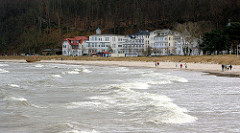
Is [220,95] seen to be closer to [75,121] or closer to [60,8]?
[75,121]

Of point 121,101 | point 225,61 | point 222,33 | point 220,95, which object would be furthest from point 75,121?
point 222,33

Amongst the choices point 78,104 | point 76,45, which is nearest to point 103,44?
point 76,45

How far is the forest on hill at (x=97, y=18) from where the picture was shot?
12975 cm

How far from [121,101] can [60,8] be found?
15037 cm

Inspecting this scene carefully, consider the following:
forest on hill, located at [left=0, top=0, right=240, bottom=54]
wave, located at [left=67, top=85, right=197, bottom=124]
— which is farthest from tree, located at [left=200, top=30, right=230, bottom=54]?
wave, located at [left=67, top=85, right=197, bottom=124]

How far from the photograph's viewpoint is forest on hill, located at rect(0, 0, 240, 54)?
12975 cm

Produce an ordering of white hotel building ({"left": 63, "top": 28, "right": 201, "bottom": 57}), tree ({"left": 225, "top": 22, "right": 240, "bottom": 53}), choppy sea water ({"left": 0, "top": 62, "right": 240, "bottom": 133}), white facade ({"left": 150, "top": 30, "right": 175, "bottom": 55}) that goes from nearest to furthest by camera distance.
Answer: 1. choppy sea water ({"left": 0, "top": 62, "right": 240, "bottom": 133})
2. tree ({"left": 225, "top": 22, "right": 240, "bottom": 53})
3. white facade ({"left": 150, "top": 30, "right": 175, "bottom": 55})
4. white hotel building ({"left": 63, "top": 28, "right": 201, "bottom": 57})

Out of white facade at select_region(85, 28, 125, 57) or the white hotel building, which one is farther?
white facade at select_region(85, 28, 125, 57)

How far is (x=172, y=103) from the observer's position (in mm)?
22078

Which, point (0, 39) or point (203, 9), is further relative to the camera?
point (0, 39)

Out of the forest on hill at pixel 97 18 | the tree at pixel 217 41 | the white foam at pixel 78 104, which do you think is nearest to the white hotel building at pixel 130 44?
the forest on hill at pixel 97 18

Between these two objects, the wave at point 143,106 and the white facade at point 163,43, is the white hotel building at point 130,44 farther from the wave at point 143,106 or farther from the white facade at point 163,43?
the wave at point 143,106

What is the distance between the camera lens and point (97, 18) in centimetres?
15125

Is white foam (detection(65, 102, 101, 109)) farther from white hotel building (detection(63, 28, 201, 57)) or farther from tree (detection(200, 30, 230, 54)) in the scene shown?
white hotel building (detection(63, 28, 201, 57))
